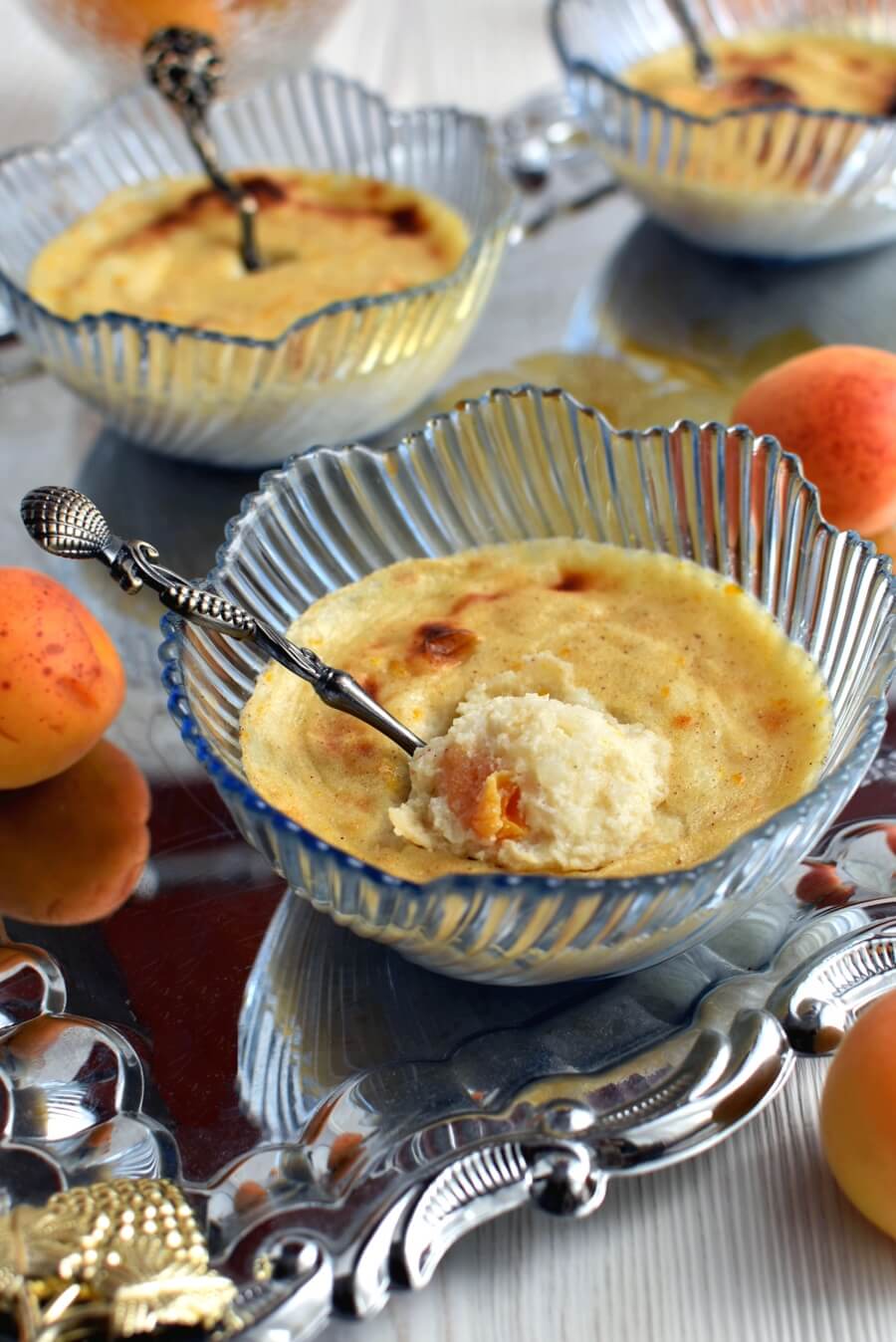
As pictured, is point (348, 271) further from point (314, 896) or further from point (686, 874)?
point (686, 874)

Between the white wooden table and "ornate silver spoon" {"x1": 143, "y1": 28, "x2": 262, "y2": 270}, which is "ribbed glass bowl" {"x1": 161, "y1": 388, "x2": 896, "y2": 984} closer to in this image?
the white wooden table

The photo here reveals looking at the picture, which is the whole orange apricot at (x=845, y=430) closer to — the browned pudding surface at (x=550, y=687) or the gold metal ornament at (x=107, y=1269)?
the browned pudding surface at (x=550, y=687)

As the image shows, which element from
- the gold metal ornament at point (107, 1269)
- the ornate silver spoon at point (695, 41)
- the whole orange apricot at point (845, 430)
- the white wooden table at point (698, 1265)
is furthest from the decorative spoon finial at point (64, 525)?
the ornate silver spoon at point (695, 41)

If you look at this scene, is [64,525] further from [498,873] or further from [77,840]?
[498,873]

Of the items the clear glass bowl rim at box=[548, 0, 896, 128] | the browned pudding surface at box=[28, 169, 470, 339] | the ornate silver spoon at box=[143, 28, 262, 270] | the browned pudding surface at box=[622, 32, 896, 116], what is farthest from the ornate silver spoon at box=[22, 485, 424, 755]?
the browned pudding surface at box=[622, 32, 896, 116]

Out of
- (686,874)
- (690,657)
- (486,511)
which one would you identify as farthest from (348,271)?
(686,874)

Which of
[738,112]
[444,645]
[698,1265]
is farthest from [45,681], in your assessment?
[738,112]
